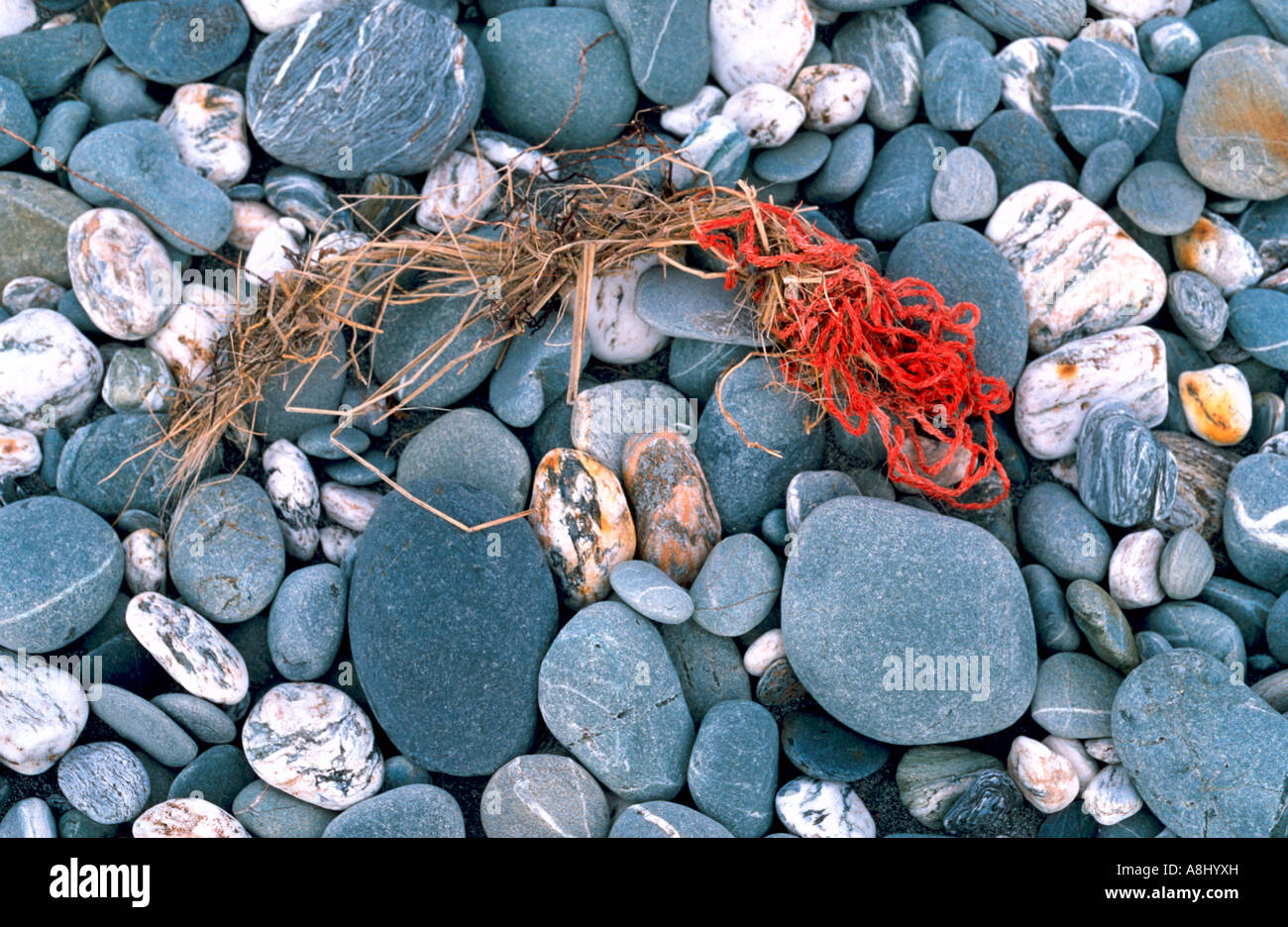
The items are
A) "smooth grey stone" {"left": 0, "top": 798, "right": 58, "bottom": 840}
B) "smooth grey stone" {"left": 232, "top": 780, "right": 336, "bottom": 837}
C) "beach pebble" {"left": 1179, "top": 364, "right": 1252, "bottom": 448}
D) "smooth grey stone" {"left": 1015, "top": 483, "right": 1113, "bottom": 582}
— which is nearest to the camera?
"smooth grey stone" {"left": 0, "top": 798, "right": 58, "bottom": 840}

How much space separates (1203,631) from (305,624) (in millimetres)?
2490

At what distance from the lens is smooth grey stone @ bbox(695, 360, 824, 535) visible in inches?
101

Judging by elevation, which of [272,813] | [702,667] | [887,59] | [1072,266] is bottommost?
[272,813]

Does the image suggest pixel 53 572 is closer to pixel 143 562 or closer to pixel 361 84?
pixel 143 562

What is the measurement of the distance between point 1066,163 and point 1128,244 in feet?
1.18

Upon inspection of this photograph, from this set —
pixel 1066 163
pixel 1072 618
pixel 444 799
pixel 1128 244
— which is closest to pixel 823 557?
pixel 1072 618

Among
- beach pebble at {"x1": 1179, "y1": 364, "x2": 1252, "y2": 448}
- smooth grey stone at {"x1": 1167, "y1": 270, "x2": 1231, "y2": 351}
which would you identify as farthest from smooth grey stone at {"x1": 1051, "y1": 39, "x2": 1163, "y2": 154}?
beach pebble at {"x1": 1179, "y1": 364, "x2": 1252, "y2": 448}

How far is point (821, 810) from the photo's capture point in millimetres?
2334

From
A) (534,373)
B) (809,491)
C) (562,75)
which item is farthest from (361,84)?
(809,491)

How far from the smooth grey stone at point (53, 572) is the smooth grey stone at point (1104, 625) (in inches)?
105

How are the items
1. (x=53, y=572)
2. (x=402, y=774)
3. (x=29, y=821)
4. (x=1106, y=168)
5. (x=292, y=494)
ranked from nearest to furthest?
1. (x=29, y=821)
2. (x=53, y=572)
3. (x=402, y=774)
4. (x=292, y=494)
5. (x=1106, y=168)

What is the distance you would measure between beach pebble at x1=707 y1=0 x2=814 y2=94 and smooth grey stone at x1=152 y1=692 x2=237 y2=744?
8.03 feet

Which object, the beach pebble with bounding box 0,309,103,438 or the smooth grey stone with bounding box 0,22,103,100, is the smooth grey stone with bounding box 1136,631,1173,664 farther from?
the smooth grey stone with bounding box 0,22,103,100

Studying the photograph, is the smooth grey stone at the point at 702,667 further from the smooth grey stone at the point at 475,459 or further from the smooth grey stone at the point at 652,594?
the smooth grey stone at the point at 475,459
